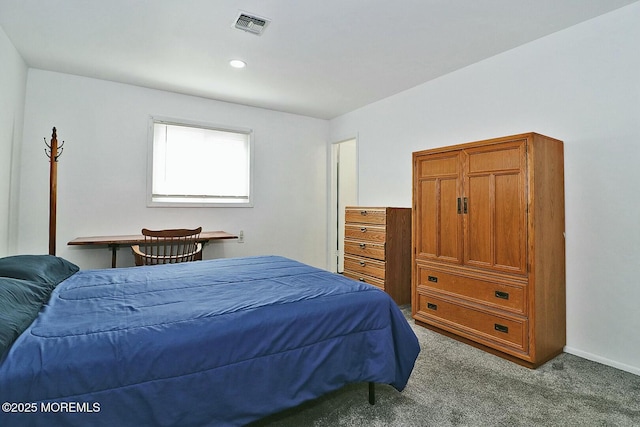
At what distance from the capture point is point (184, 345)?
1.21 meters

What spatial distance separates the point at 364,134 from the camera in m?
4.57

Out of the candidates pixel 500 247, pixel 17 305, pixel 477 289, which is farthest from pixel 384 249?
pixel 17 305

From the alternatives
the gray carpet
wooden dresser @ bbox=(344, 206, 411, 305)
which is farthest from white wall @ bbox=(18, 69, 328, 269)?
the gray carpet

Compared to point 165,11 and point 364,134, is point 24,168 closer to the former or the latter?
point 165,11

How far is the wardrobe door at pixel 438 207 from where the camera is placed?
110 inches

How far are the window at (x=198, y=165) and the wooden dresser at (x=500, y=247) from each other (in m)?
2.62

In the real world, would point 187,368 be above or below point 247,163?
below

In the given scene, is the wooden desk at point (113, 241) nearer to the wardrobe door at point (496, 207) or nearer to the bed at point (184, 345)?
the bed at point (184, 345)

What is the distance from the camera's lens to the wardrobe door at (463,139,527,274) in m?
2.37

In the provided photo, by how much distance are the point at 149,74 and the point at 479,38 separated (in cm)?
325

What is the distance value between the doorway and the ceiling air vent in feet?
8.98

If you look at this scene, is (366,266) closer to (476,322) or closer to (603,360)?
(476,322)

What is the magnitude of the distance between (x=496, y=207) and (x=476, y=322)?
0.93 metres

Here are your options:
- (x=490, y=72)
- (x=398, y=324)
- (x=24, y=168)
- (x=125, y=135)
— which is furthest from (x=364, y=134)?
(x=24, y=168)
